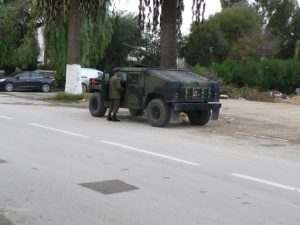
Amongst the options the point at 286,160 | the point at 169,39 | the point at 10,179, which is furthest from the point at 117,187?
the point at 169,39

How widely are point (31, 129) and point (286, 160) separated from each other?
20.5 ft

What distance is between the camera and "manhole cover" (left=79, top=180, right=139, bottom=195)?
7281 mm

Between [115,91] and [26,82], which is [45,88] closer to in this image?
[26,82]

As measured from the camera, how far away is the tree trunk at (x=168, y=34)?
63.6 ft

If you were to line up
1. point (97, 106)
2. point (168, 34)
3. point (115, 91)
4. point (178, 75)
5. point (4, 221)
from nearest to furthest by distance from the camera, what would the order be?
point (4, 221) → point (178, 75) → point (115, 91) → point (97, 106) → point (168, 34)

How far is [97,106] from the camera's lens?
58.1ft

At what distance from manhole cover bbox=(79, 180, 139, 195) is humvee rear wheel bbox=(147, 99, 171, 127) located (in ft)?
25.0

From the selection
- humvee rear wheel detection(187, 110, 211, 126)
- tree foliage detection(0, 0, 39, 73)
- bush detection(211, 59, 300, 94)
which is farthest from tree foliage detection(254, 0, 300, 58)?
humvee rear wheel detection(187, 110, 211, 126)

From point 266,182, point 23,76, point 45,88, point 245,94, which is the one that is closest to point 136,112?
point 266,182

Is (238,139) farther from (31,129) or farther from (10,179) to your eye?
(10,179)

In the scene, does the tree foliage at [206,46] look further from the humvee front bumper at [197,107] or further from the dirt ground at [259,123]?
the humvee front bumper at [197,107]

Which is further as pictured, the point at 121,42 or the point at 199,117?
the point at 121,42

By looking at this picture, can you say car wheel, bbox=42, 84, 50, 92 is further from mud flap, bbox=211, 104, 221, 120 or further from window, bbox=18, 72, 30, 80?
mud flap, bbox=211, 104, 221, 120

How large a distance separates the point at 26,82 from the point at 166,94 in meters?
20.5
